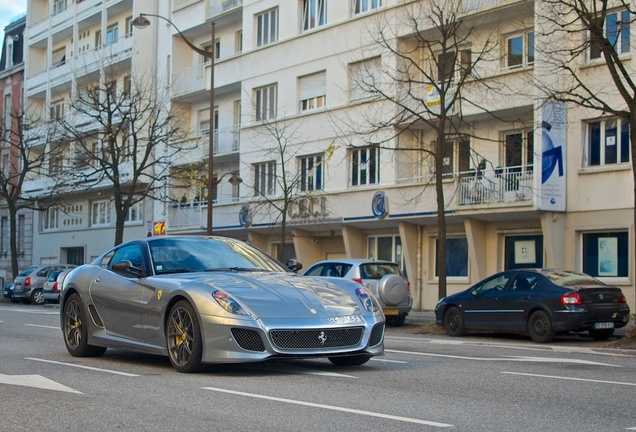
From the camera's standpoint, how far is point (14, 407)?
7.30 metres

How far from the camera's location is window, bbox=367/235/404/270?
3606cm

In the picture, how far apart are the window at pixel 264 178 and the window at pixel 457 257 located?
941 cm

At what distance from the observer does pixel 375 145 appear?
1066 inches

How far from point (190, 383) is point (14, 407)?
1862 millimetres

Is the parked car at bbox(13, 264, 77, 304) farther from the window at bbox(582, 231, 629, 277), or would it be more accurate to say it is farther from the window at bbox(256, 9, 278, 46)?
the window at bbox(582, 231, 629, 277)

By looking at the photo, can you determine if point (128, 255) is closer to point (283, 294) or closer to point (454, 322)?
point (283, 294)

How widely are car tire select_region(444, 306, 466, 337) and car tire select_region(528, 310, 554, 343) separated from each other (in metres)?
2.01

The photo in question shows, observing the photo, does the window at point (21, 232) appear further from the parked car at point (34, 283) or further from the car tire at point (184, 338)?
the car tire at point (184, 338)

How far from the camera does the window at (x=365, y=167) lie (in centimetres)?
3547

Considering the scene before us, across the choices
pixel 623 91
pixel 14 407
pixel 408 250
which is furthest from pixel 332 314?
pixel 408 250

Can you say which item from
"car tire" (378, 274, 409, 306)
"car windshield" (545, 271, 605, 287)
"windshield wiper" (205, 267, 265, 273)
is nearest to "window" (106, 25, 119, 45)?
"car tire" (378, 274, 409, 306)

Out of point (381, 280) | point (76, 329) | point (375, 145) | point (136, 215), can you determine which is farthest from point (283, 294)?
point (136, 215)

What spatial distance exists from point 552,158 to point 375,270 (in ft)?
23.1

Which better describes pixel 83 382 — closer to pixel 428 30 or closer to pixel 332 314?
pixel 332 314
